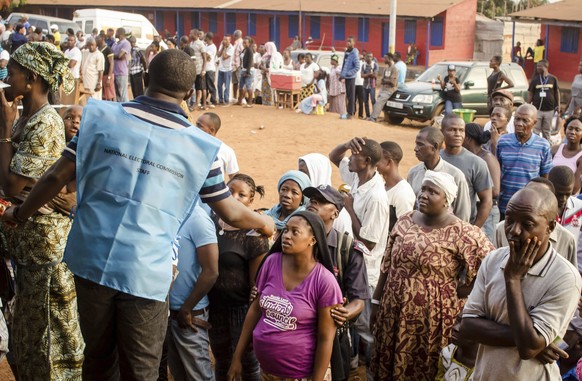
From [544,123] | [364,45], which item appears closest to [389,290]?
[544,123]

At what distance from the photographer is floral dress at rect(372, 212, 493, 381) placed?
474cm

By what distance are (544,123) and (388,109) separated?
5.64 m

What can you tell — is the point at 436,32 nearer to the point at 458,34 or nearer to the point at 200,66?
the point at 458,34

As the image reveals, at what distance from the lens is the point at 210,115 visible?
7.50 m

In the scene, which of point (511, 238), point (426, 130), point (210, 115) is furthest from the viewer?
point (210, 115)

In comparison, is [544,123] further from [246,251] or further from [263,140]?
[246,251]

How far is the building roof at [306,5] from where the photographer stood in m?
34.1

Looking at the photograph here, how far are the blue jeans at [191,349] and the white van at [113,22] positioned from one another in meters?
24.0

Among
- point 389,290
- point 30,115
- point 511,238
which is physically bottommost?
point 389,290

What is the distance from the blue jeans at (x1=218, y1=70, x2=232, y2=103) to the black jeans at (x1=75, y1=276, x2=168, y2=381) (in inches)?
684

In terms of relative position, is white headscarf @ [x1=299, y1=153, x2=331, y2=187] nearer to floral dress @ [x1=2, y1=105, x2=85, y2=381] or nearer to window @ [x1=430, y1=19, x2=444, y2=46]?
floral dress @ [x1=2, y1=105, x2=85, y2=381]

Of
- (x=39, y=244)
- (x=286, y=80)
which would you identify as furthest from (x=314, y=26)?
(x=39, y=244)

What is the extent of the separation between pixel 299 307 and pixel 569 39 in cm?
2861

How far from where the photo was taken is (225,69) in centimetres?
2016
